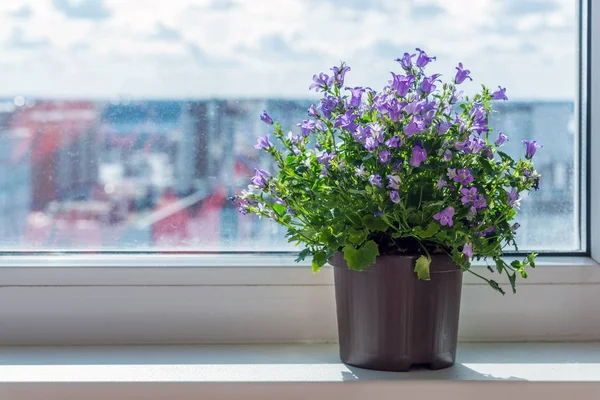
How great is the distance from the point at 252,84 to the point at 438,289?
507mm

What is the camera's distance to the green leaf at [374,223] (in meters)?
1.03

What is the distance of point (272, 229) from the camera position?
51.8 inches

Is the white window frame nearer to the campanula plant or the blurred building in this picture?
the blurred building

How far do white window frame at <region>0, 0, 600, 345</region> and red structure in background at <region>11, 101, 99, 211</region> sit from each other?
140 mm

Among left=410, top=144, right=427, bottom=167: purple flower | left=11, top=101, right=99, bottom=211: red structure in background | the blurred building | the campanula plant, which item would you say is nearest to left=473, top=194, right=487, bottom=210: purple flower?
the campanula plant

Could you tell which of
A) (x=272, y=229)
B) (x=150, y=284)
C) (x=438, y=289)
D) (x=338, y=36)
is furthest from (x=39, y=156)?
(x=438, y=289)

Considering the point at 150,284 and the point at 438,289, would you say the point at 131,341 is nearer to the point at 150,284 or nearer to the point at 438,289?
the point at 150,284

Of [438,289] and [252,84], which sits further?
[252,84]

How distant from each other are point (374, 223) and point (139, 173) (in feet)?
1.62

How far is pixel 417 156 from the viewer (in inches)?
38.4

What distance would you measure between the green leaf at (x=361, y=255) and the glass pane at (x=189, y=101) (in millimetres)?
301

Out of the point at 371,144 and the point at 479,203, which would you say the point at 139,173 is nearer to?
the point at 371,144

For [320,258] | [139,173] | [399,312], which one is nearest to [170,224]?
[139,173]

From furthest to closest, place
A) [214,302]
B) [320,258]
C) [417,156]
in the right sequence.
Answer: [214,302] → [320,258] → [417,156]
